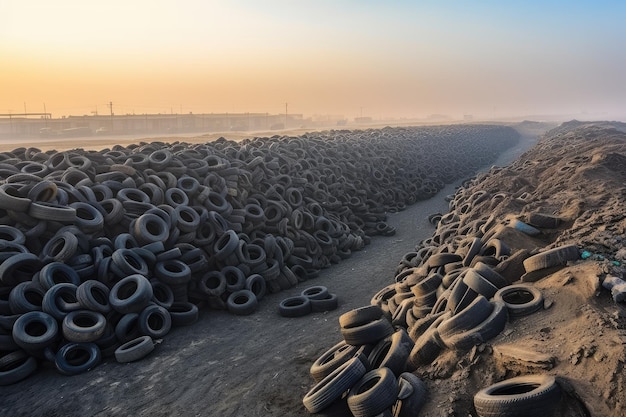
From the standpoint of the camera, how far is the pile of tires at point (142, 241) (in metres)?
8.52

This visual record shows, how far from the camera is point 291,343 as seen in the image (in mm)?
9000

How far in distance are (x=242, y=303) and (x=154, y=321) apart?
221cm

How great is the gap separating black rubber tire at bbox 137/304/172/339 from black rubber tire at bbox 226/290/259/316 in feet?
5.19

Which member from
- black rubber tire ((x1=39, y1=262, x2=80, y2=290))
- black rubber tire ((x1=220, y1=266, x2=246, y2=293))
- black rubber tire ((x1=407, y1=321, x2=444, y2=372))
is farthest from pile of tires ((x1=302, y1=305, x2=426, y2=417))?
black rubber tire ((x1=39, y1=262, x2=80, y2=290))

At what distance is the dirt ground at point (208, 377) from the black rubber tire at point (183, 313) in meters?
0.15

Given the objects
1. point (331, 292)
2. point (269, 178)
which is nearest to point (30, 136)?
point (269, 178)

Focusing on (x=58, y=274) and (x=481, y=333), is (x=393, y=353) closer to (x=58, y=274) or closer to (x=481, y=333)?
(x=481, y=333)

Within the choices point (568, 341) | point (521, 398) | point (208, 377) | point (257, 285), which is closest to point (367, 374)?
point (521, 398)

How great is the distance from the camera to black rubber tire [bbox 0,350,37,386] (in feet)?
25.5

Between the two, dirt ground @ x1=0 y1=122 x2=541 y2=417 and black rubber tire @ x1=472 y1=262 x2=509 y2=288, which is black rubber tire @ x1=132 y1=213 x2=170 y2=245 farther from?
black rubber tire @ x1=472 y1=262 x2=509 y2=288

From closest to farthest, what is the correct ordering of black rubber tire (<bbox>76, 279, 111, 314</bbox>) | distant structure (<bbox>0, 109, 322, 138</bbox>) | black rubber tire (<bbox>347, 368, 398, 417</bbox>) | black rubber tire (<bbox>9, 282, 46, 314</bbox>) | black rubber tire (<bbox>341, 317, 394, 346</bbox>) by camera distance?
black rubber tire (<bbox>347, 368, 398, 417</bbox>) < black rubber tire (<bbox>341, 317, 394, 346</bbox>) < black rubber tire (<bbox>9, 282, 46, 314</bbox>) < black rubber tire (<bbox>76, 279, 111, 314</bbox>) < distant structure (<bbox>0, 109, 322, 138</bbox>)

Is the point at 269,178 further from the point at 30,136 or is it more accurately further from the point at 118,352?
the point at 30,136

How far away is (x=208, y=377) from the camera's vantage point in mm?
7746

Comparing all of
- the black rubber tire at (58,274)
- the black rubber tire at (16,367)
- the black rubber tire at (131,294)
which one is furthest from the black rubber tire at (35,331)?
the black rubber tire at (131,294)
